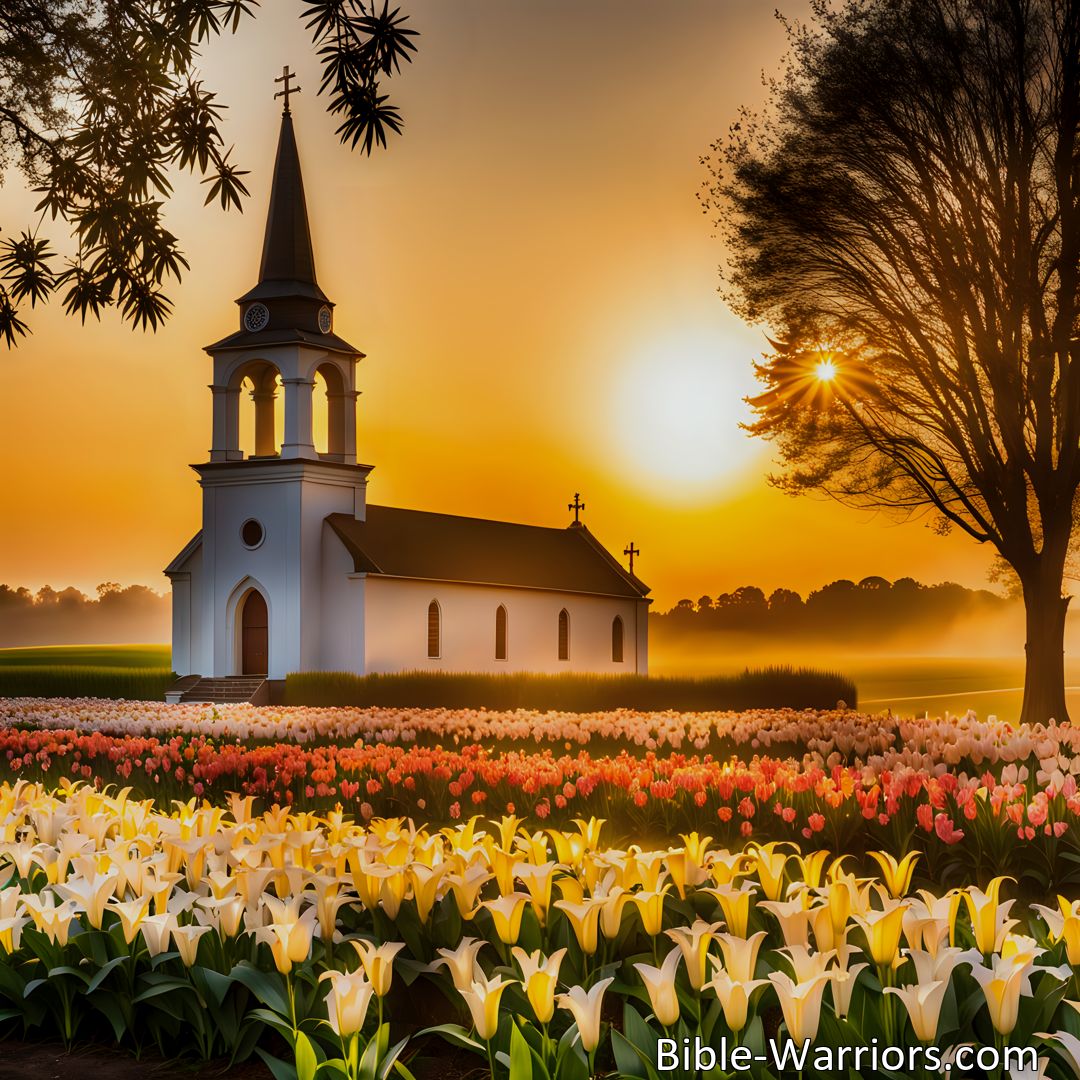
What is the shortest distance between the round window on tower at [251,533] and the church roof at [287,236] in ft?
26.4

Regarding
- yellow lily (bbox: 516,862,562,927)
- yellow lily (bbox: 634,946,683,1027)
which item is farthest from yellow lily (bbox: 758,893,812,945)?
yellow lily (bbox: 516,862,562,927)

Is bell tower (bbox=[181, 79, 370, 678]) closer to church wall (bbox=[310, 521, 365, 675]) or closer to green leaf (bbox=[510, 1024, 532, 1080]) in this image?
church wall (bbox=[310, 521, 365, 675])

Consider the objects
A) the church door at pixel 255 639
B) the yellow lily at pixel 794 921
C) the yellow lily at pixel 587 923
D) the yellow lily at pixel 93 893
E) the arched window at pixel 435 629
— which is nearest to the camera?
the yellow lily at pixel 794 921

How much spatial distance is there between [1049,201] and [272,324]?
28.4m

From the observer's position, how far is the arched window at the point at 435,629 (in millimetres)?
47344

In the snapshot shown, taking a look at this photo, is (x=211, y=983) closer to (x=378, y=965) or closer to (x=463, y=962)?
(x=378, y=965)

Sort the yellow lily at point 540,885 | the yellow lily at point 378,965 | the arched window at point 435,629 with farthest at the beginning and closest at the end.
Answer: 1. the arched window at point 435,629
2. the yellow lily at point 540,885
3. the yellow lily at point 378,965

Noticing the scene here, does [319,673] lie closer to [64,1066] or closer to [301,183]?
[301,183]

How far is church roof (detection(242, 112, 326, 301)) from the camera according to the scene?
152 feet

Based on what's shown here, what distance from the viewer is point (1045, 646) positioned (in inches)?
963

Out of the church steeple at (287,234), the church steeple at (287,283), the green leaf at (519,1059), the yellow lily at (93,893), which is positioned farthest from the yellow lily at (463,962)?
the church steeple at (287,234)

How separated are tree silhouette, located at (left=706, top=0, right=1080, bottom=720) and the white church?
73.0 feet

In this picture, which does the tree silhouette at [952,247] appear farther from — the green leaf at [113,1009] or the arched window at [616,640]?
the arched window at [616,640]

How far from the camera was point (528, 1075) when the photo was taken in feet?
13.2
